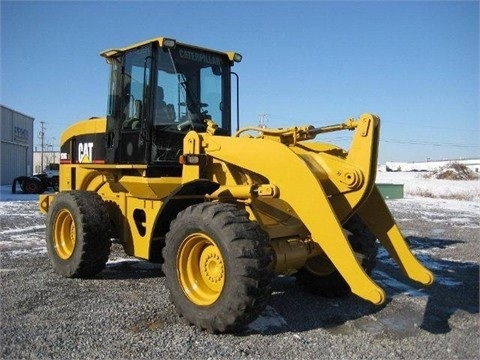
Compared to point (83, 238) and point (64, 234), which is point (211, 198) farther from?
point (64, 234)

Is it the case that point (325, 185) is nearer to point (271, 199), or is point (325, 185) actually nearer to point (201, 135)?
point (271, 199)

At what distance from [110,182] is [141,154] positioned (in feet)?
3.54

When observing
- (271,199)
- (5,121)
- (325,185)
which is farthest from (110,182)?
(5,121)

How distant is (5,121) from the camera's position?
3191 centimetres

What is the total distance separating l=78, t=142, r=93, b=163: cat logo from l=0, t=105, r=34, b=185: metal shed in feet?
88.2

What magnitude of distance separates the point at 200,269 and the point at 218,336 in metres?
0.72

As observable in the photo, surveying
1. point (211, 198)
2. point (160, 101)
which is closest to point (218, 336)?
point (211, 198)

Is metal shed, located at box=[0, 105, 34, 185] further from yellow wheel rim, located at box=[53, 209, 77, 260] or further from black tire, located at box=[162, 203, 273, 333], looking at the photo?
black tire, located at box=[162, 203, 273, 333]

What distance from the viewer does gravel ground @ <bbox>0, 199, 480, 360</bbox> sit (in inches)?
156

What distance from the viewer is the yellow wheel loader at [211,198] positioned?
4.16 meters

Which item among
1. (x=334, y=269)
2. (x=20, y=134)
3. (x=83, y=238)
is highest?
(x=20, y=134)

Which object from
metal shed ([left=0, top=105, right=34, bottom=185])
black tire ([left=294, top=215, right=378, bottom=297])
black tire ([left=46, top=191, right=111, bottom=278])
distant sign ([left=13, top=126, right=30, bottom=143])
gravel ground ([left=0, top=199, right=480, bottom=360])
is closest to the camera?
gravel ground ([left=0, top=199, right=480, bottom=360])

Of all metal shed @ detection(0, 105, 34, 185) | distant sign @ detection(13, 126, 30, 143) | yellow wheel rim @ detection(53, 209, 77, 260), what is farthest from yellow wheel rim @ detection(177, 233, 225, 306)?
distant sign @ detection(13, 126, 30, 143)

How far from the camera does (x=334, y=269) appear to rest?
5461 mm
